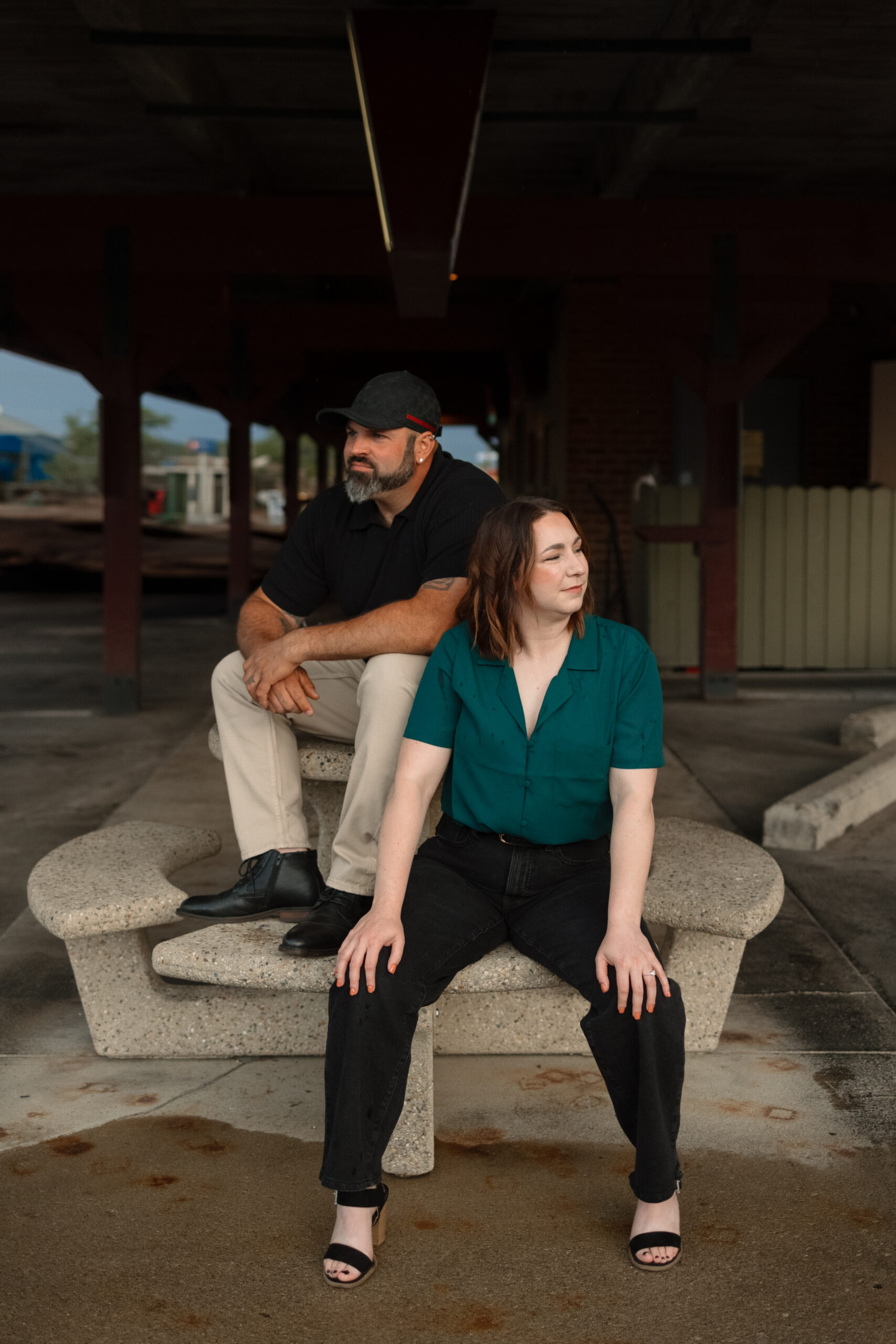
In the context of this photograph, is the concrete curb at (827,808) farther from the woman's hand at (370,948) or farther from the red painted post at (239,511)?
the red painted post at (239,511)

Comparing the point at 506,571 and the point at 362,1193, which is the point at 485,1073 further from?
the point at 506,571

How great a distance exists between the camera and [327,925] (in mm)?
2711

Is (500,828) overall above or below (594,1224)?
above

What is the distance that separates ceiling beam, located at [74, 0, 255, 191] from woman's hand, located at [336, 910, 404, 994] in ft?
14.3

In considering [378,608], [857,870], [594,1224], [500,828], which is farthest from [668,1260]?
[857,870]

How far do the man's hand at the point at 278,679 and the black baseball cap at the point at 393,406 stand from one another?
0.58 meters

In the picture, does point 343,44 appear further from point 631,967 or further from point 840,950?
point 631,967

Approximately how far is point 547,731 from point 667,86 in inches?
190

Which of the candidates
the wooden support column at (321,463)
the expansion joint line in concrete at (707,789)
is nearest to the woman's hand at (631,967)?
the expansion joint line in concrete at (707,789)

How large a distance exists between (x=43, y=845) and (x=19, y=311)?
446cm

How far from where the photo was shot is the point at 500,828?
2.56 m

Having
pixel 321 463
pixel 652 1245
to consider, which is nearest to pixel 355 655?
pixel 652 1245

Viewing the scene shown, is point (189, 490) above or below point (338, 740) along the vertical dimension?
above

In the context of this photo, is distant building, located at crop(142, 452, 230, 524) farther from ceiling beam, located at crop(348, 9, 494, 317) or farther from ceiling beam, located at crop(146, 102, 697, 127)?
ceiling beam, located at crop(348, 9, 494, 317)
